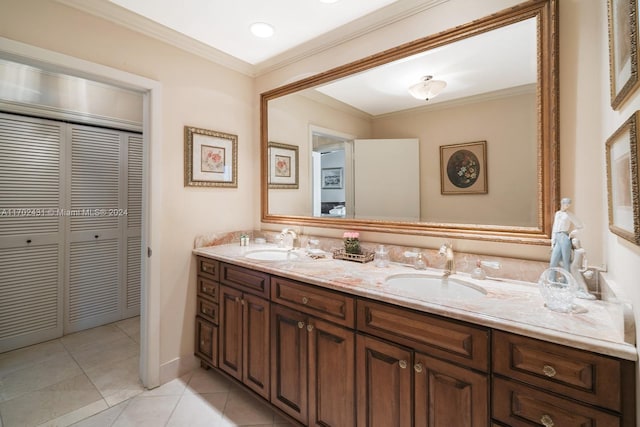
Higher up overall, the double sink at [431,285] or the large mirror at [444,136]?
the large mirror at [444,136]

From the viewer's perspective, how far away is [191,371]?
2.24 m

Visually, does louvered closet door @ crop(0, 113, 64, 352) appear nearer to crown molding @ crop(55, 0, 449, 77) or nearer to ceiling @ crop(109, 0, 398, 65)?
crown molding @ crop(55, 0, 449, 77)

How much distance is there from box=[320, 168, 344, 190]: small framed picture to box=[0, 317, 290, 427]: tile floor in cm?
157

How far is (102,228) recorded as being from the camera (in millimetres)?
2955

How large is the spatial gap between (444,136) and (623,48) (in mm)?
Result: 831

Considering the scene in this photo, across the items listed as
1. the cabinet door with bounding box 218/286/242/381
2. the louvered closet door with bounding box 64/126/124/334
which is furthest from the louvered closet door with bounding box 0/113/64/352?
the cabinet door with bounding box 218/286/242/381

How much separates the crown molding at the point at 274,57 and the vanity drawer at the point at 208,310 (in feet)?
6.36

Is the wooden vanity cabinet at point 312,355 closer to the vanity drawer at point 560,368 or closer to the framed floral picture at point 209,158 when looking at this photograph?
the vanity drawer at point 560,368

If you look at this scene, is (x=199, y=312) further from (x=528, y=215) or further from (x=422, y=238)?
(x=528, y=215)

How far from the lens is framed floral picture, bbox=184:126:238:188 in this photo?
7.27 feet

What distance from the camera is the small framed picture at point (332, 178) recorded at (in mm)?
2148

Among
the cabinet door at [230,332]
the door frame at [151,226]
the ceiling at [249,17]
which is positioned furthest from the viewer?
the door frame at [151,226]

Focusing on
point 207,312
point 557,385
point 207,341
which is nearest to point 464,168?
point 557,385

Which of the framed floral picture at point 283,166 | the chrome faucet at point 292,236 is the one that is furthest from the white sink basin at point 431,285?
the framed floral picture at point 283,166
